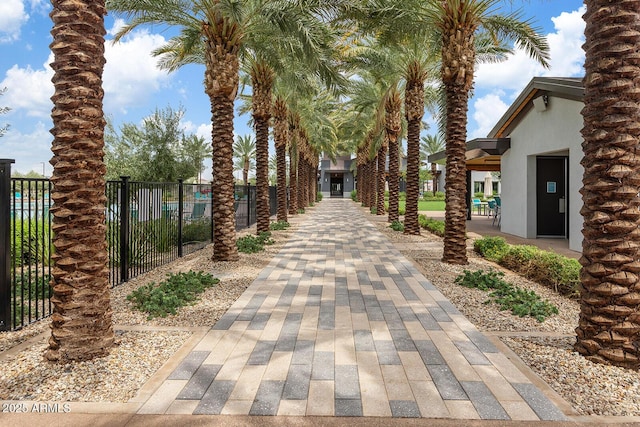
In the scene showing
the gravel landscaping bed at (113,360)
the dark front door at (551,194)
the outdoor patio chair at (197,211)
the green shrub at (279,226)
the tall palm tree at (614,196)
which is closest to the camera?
the gravel landscaping bed at (113,360)

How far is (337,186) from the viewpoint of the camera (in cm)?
7575

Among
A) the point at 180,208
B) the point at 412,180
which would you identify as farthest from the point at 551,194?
the point at 180,208

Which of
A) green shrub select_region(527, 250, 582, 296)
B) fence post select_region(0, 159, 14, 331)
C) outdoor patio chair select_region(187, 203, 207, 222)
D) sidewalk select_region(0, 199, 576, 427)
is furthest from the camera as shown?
outdoor patio chair select_region(187, 203, 207, 222)

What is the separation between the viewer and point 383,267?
9.34 metres

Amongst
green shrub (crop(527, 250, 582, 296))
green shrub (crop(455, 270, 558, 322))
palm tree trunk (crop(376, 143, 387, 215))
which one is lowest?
green shrub (crop(455, 270, 558, 322))

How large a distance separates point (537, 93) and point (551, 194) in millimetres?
3578

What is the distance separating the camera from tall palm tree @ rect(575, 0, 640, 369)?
3.95 meters

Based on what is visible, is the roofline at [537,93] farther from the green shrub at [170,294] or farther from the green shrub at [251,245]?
the green shrub at [251,245]

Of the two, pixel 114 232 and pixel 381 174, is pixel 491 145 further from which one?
pixel 114 232

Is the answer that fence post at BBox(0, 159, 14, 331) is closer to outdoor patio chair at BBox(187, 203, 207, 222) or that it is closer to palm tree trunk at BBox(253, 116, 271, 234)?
outdoor patio chair at BBox(187, 203, 207, 222)

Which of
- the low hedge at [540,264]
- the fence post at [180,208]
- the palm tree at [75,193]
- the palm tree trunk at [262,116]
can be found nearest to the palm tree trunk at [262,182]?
the palm tree trunk at [262,116]

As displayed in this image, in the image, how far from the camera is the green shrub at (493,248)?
404 inches

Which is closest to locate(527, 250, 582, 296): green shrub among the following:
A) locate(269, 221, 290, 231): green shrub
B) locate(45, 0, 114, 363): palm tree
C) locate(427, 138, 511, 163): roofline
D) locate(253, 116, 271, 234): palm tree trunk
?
locate(45, 0, 114, 363): palm tree

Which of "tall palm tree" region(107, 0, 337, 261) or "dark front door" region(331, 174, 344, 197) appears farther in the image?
"dark front door" region(331, 174, 344, 197)
